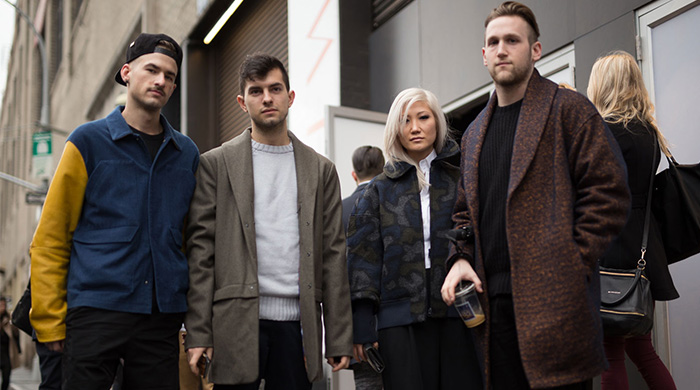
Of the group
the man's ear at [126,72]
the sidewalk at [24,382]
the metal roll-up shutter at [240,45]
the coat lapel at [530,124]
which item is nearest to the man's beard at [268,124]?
the man's ear at [126,72]

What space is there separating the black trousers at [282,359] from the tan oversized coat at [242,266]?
65 millimetres

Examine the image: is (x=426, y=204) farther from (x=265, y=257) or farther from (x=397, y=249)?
(x=265, y=257)

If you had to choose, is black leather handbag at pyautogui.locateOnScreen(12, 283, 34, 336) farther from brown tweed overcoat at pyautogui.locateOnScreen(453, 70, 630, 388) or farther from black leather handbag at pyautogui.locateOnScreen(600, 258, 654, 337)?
black leather handbag at pyautogui.locateOnScreen(600, 258, 654, 337)

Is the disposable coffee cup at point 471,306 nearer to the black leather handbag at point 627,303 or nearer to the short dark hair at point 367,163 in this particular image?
the black leather handbag at point 627,303

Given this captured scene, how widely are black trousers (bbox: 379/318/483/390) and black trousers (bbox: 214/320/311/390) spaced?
383 millimetres

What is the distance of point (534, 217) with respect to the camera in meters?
2.57

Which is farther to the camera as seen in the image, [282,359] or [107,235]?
[282,359]

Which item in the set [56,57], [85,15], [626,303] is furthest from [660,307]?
[56,57]

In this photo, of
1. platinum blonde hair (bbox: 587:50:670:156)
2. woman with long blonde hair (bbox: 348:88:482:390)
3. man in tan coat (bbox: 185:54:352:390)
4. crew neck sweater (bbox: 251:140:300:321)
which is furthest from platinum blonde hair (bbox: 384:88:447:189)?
platinum blonde hair (bbox: 587:50:670:156)

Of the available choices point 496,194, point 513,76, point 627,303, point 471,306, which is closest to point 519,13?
point 513,76

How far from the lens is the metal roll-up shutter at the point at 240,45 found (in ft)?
33.1

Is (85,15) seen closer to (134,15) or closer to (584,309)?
(134,15)

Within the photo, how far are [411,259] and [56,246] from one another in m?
1.48

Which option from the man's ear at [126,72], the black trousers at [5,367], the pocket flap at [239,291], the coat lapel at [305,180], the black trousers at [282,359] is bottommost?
the black trousers at [5,367]
